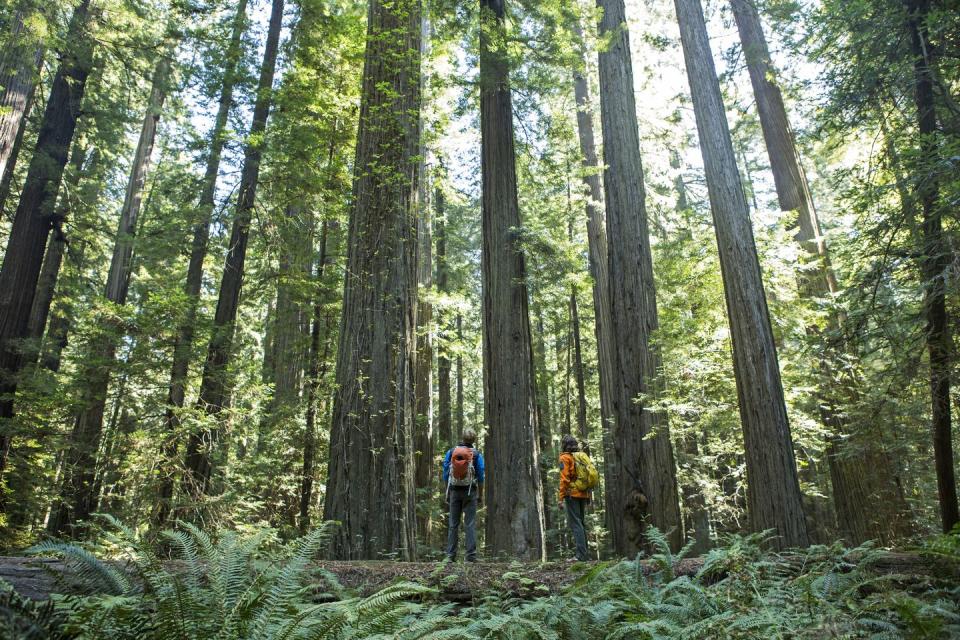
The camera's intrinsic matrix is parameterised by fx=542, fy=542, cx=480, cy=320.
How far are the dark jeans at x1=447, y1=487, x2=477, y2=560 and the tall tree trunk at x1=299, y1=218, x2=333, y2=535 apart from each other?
4.00 metres

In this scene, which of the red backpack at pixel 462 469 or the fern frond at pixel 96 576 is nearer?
the fern frond at pixel 96 576

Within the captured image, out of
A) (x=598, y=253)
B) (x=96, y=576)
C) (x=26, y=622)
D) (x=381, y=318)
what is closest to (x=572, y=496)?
(x=381, y=318)

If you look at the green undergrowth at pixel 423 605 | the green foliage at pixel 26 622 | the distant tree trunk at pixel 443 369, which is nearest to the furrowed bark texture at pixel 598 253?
the distant tree trunk at pixel 443 369

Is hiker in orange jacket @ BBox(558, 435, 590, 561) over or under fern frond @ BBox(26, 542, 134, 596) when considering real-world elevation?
over

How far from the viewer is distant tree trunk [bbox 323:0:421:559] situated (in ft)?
18.6

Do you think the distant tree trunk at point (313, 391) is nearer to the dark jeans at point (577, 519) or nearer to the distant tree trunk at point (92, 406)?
the distant tree trunk at point (92, 406)

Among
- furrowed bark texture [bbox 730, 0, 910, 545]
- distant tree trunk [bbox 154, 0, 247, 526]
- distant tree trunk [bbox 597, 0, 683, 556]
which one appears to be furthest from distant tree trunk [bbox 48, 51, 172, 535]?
furrowed bark texture [bbox 730, 0, 910, 545]

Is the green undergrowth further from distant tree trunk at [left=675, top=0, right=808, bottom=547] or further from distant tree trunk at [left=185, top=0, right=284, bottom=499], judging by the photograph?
distant tree trunk at [left=185, top=0, right=284, bottom=499]

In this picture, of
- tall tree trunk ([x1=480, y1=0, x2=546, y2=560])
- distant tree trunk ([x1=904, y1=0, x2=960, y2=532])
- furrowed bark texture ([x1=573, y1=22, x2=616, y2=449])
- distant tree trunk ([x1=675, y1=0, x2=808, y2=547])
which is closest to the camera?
distant tree trunk ([x1=904, y1=0, x2=960, y2=532])

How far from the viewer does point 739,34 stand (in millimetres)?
12430

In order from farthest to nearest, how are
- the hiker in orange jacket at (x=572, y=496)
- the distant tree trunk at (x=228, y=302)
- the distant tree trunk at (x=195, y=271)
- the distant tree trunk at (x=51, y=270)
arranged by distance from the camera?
1. the distant tree trunk at (x=51, y=270)
2. the distant tree trunk at (x=228, y=302)
3. the distant tree trunk at (x=195, y=271)
4. the hiker in orange jacket at (x=572, y=496)

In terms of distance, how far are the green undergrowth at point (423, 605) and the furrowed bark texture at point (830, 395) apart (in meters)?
5.46

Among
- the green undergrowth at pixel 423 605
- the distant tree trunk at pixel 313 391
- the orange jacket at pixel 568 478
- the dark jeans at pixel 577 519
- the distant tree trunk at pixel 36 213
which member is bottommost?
the green undergrowth at pixel 423 605

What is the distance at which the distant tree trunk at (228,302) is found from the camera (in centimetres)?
949
